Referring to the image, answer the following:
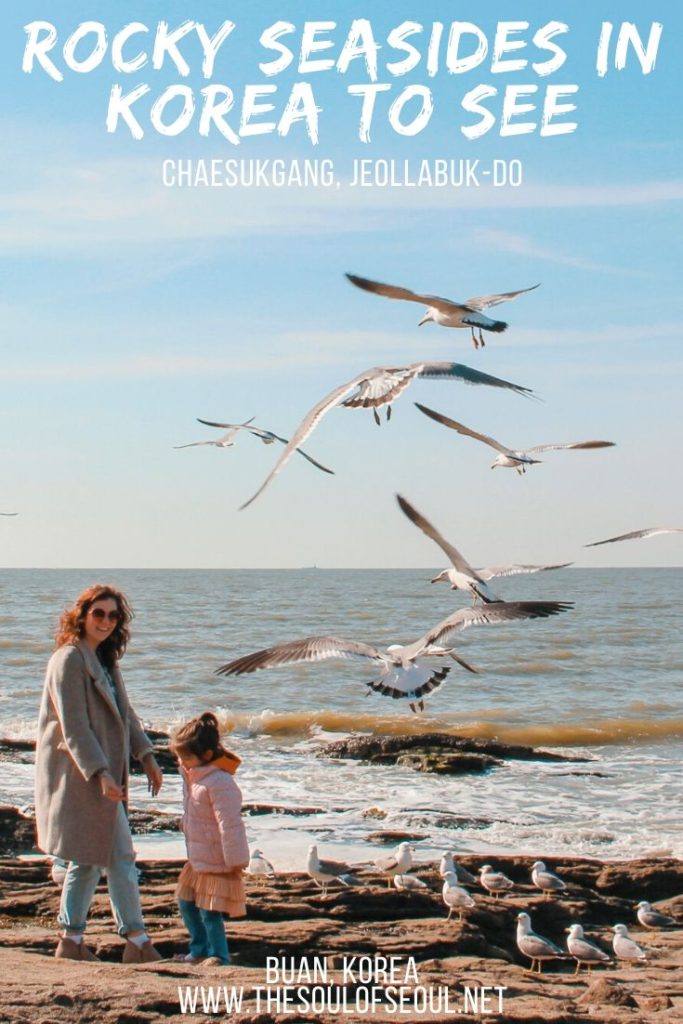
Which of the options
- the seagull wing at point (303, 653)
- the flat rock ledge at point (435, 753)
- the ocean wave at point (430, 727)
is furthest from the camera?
the ocean wave at point (430, 727)

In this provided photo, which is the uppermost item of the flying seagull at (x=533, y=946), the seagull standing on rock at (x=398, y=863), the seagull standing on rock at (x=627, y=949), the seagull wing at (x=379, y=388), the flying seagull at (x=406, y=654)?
the seagull wing at (x=379, y=388)

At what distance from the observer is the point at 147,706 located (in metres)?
19.9

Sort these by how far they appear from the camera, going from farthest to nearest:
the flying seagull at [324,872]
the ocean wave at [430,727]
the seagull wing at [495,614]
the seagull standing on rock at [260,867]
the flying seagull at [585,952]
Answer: the ocean wave at [430,727] < the seagull standing on rock at [260,867] < the flying seagull at [324,872] < the seagull wing at [495,614] < the flying seagull at [585,952]

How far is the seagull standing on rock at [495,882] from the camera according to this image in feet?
25.7

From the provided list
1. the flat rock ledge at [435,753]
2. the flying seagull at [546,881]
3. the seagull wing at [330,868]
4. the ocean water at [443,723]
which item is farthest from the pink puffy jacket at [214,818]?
the flat rock ledge at [435,753]

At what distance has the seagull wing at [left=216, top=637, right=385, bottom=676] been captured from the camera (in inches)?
279

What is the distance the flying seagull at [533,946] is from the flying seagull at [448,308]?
3.14 meters

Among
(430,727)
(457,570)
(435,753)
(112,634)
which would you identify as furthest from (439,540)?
(430,727)

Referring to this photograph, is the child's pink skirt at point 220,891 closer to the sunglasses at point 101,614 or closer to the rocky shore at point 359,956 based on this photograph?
the rocky shore at point 359,956

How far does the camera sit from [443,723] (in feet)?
61.6

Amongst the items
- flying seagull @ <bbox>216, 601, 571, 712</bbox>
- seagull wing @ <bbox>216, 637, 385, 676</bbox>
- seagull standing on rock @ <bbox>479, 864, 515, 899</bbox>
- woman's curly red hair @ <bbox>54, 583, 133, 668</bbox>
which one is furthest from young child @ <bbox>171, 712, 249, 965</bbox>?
seagull standing on rock @ <bbox>479, 864, 515, 899</bbox>

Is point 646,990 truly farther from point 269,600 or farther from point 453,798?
point 269,600

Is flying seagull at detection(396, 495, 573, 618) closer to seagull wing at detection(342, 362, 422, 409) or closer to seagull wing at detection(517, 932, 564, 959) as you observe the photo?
seagull wing at detection(342, 362, 422, 409)

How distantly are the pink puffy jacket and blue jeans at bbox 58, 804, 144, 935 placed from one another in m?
0.26
